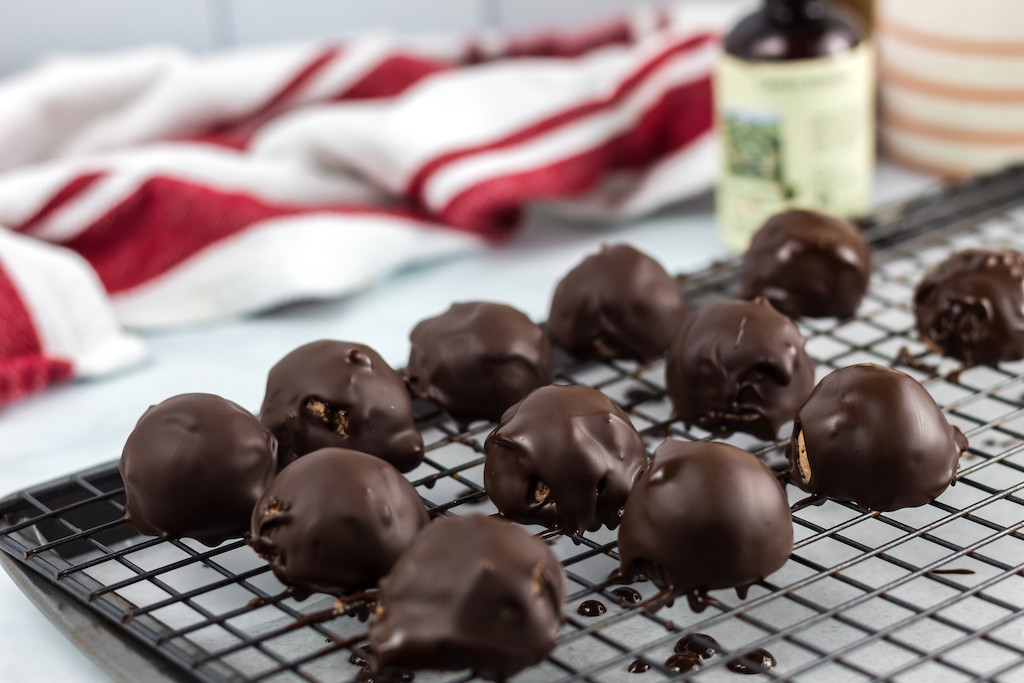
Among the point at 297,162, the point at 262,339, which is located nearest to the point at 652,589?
the point at 262,339

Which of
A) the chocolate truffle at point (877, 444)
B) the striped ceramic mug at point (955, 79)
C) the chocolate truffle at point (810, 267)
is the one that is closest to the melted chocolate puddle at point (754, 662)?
the chocolate truffle at point (877, 444)

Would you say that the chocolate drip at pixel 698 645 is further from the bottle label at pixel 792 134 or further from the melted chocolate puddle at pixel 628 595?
the bottle label at pixel 792 134

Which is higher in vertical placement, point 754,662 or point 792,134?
point 792,134

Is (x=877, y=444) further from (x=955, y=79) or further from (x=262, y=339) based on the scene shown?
(x=955, y=79)

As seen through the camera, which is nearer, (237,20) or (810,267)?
(810,267)

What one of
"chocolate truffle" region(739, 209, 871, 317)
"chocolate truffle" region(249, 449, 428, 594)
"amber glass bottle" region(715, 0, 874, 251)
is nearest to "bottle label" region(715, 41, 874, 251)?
"amber glass bottle" region(715, 0, 874, 251)

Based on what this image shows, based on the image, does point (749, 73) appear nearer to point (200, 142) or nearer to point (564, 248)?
point (564, 248)
